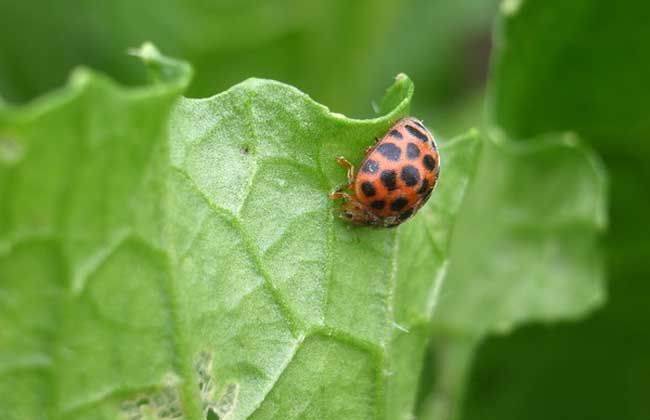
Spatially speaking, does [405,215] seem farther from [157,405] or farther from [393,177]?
[157,405]

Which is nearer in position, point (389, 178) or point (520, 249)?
point (389, 178)

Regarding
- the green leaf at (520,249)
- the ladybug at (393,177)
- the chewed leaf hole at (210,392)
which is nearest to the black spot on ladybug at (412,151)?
the ladybug at (393,177)

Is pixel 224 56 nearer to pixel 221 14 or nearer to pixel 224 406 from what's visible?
pixel 221 14

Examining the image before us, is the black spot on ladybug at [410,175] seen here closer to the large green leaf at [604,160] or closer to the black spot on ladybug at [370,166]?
the black spot on ladybug at [370,166]

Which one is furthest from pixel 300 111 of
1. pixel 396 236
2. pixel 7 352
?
pixel 7 352

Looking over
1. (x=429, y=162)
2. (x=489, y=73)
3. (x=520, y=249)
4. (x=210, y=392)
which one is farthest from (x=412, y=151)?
(x=489, y=73)

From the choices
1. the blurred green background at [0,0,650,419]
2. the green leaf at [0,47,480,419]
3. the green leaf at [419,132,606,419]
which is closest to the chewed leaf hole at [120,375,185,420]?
the green leaf at [0,47,480,419]
